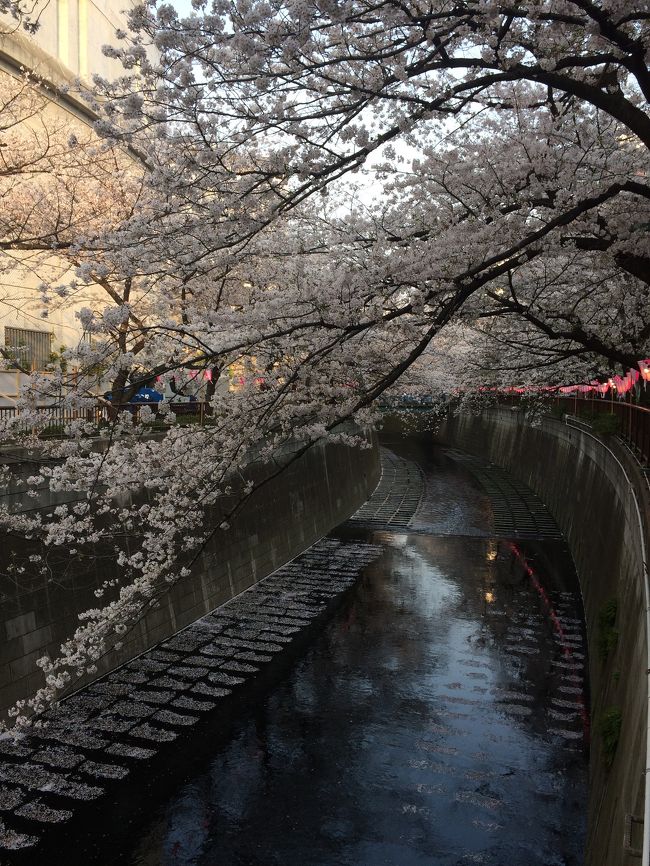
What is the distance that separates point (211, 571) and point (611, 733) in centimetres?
1317

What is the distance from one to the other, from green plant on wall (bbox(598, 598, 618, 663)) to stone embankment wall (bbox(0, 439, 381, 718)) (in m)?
6.54

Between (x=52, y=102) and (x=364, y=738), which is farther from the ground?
(x=52, y=102)

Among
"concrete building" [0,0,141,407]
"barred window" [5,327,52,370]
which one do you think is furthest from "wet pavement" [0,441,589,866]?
"concrete building" [0,0,141,407]

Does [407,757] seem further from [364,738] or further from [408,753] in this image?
[364,738]

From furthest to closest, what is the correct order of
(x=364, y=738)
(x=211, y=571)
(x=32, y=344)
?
1. (x=32, y=344)
2. (x=211, y=571)
3. (x=364, y=738)

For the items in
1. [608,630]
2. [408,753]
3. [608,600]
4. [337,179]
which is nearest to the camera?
[337,179]

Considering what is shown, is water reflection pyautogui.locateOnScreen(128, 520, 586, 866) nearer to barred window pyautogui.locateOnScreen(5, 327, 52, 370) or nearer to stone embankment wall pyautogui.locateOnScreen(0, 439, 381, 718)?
stone embankment wall pyautogui.locateOnScreen(0, 439, 381, 718)

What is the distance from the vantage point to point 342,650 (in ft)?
60.4

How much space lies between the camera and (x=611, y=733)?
9.88m

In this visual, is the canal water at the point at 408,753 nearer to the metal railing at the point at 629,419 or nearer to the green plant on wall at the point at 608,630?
the green plant on wall at the point at 608,630

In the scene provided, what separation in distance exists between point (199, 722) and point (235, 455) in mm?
8096

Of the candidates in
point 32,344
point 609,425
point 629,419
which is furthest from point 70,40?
point 629,419

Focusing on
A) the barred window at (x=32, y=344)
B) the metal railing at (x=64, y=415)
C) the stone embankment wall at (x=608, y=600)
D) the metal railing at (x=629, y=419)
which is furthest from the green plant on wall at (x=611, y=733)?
the barred window at (x=32, y=344)

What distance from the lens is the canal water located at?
1084 centimetres
